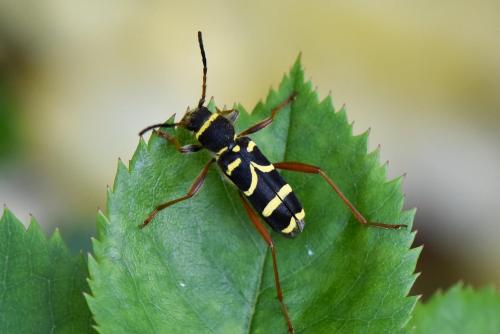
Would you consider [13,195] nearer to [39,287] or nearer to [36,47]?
[36,47]

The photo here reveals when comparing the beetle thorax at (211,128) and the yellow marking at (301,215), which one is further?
the beetle thorax at (211,128)

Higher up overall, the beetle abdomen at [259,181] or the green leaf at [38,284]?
the green leaf at [38,284]

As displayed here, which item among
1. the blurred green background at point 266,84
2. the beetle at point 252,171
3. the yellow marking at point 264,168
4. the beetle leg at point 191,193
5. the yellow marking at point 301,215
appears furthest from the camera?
the blurred green background at point 266,84

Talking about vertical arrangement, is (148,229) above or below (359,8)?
above

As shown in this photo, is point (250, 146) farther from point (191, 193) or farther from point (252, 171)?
point (191, 193)

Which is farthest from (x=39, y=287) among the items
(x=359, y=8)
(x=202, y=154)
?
(x=359, y=8)

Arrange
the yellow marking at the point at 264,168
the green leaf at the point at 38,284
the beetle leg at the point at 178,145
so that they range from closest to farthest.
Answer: the green leaf at the point at 38,284 < the beetle leg at the point at 178,145 < the yellow marking at the point at 264,168

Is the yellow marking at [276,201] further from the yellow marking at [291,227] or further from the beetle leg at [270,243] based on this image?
the yellow marking at [291,227]

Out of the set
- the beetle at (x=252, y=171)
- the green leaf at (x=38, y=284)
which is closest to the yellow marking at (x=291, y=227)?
the beetle at (x=252, y=171)
